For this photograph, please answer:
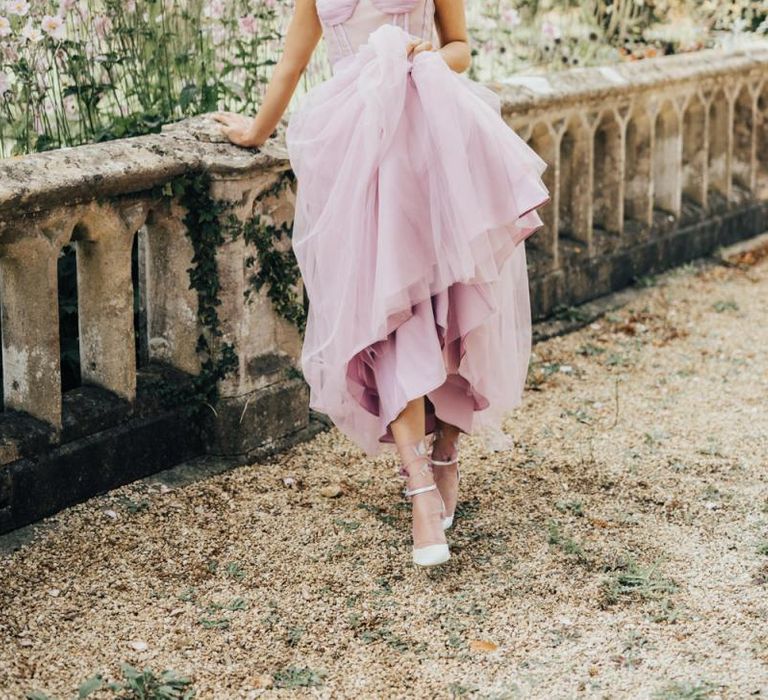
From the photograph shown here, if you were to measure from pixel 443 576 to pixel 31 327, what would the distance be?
4.43 feet

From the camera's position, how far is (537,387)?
518cm

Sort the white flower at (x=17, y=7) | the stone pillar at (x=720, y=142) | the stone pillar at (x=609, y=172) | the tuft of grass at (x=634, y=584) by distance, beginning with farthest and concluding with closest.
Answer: the stone pillar at (x=720, y=142)
the stone pillar at (x=609, y=172)
the white flower at (x=17, y=7)
the tuft of grass at (x=634, y=584)

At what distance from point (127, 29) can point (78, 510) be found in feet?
5.25

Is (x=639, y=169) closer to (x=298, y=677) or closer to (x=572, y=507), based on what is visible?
(x=572, y=507)

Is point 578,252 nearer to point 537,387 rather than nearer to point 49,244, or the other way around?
point 537,387

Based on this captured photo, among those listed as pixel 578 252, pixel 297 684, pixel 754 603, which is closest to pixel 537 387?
pixel 578 252

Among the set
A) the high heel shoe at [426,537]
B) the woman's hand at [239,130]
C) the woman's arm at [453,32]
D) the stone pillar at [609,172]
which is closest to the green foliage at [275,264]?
the woman's hand at [239,130]

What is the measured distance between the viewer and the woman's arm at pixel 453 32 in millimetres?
3723

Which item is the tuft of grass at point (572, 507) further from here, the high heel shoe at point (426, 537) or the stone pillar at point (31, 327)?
the stone pillar at point (31, 327)

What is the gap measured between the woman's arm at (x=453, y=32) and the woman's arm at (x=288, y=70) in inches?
13.8

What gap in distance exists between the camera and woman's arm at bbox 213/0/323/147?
12.4ft

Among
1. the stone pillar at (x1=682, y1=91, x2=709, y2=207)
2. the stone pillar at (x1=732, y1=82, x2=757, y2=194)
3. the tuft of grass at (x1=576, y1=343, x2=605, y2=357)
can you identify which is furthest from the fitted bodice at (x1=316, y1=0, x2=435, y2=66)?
the stone pillar at (x1=732, y1=82, x2=757, y2=194)

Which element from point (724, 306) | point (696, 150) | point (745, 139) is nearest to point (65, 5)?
point (724, 306)

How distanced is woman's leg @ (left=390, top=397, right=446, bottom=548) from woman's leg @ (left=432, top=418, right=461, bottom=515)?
24cm
